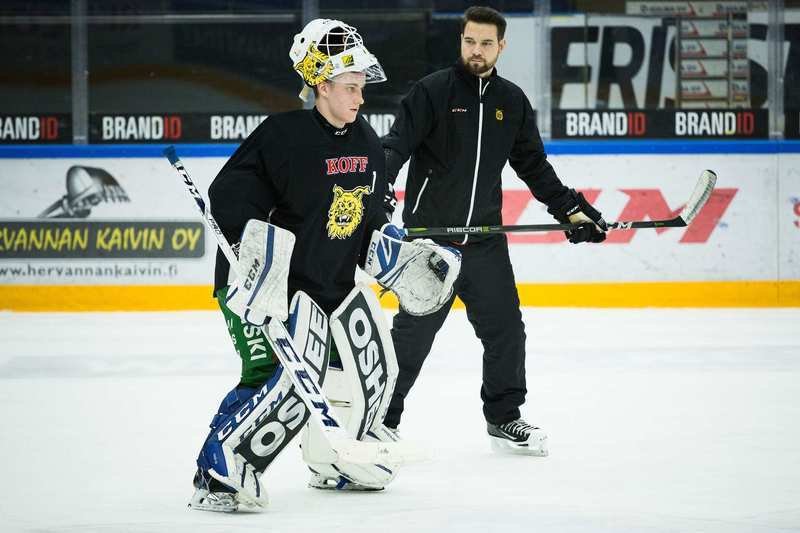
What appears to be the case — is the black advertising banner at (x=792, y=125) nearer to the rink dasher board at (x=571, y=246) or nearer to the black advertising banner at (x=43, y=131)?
the rink dasher board at (x=571, y=246)

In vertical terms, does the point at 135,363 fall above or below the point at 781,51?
below

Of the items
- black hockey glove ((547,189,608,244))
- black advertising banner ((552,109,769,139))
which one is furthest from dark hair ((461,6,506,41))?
black advertising banner ((552,109,769,139))

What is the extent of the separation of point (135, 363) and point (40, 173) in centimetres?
271

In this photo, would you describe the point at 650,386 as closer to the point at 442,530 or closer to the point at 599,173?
the point at 442,530

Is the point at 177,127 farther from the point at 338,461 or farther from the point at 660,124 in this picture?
→ the point at 338,461

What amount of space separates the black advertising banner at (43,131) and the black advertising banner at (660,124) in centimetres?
299

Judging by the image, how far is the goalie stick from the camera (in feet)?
10.7

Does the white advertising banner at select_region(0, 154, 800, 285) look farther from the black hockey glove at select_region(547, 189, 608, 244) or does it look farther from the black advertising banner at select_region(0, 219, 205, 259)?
the black hockey glove at select_region(547, 189, 608, 244)

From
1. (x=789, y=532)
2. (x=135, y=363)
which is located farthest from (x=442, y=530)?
(x=135, y=363)

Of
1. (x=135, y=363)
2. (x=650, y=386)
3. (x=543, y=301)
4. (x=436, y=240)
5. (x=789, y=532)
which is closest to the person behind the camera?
(x=789, y=532)

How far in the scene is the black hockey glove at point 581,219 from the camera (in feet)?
14.8

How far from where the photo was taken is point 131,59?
890 cm

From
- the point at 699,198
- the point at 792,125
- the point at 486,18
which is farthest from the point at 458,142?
the point at 792,125

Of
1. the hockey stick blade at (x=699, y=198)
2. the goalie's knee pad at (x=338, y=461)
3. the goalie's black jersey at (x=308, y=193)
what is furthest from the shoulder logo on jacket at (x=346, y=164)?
the hockey stick blade at (x=699, y=198)
